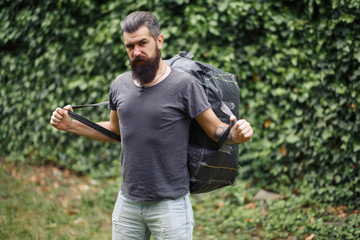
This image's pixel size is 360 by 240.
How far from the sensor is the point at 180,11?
505 cm

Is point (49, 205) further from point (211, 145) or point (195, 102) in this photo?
point (195, 102)

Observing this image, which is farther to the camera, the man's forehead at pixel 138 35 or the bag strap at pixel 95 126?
the bag strap at pixel 95 126

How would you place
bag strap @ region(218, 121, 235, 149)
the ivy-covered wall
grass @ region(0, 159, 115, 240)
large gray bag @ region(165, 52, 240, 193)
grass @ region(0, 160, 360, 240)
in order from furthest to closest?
the ivy-covered wall → grass @ region(0, 159, 115, 240) → grass @ region(0, 160, 360, 240) → large gray bag @ region(165, 52, 240, 193) → bag strap @ region(218, 121, 235, 149)

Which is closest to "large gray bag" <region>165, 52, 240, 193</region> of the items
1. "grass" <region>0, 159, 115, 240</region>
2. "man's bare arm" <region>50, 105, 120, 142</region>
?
"man's bare arm" <region>50, 105, 120, 142</region>

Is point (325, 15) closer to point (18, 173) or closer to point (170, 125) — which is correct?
point (170, 125)

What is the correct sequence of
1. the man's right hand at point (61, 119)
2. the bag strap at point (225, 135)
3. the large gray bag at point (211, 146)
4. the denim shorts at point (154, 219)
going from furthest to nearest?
the man's right hand at point (61, 119) → the large gray bag at point (211, 146) → the denim shorts at point (154, 219) → the bag strap at point (225, 135)

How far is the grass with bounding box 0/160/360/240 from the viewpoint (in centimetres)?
398

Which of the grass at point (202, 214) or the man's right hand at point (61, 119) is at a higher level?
the man's right hand at point (61, 119)

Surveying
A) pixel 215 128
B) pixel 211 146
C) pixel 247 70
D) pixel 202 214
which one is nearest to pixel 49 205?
pixel 202 214

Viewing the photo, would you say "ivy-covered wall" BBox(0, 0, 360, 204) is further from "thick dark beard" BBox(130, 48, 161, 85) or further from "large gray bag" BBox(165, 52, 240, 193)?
"thick dark beard" BBox(130, 48, 161, 85)

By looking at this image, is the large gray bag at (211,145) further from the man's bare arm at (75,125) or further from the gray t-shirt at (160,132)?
Answer: the man's bare arm at (75,125)

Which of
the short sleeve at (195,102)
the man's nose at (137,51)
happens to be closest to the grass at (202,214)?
the short sleeve at (195,102)

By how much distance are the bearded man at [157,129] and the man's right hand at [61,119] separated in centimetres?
49

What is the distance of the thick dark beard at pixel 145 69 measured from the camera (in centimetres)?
221
